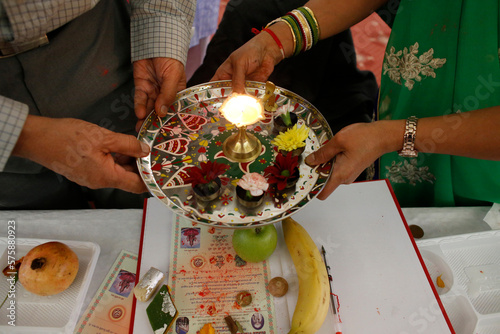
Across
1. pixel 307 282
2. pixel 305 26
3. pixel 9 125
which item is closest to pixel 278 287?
pixel 307 282

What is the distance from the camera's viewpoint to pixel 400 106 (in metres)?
1.12

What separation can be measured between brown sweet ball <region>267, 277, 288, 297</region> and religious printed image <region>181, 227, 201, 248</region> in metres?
0.25

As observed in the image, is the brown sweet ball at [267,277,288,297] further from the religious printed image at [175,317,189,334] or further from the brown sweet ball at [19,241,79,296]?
the brown sweet ball at [19,241,79,296]

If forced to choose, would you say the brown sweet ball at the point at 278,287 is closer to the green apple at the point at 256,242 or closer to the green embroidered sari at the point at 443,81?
the green apple at the point at 256,242

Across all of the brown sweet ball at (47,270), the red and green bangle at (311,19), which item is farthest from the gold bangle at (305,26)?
the brown sweet ball at (47,270)

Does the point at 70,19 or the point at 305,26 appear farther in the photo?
the point at 305,26

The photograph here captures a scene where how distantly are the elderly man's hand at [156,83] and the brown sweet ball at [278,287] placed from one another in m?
0.58

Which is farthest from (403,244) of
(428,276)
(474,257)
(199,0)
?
(199,0)

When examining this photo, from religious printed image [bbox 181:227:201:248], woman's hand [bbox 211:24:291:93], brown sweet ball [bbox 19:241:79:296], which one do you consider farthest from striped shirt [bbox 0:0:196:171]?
religious printed image [bbox 181:227:201:248]

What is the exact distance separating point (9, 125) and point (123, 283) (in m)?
0.50

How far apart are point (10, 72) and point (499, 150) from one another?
125cm

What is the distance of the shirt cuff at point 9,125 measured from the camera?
2.29 feet

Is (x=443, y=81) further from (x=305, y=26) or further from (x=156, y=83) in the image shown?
(x=156, y=83)

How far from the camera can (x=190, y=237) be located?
0.99 m
